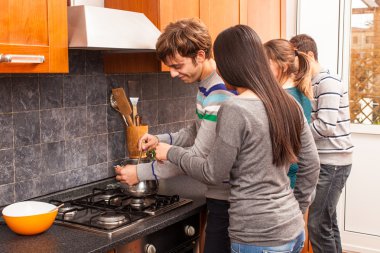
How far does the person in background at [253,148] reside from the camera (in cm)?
147

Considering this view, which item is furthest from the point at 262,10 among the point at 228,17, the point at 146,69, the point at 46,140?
the point at 46,140

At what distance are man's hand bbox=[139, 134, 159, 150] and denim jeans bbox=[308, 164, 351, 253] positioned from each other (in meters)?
1.08

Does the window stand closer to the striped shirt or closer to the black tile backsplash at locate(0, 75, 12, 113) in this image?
the striped shirt

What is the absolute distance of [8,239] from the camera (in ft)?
5.19

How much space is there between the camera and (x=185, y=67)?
6.04ft

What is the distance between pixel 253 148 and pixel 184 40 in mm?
518

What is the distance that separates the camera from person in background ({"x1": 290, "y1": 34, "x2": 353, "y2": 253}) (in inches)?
102

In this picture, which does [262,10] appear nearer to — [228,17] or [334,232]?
[228,17]

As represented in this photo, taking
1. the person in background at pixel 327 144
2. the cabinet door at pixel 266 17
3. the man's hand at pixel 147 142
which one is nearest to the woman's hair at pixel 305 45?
the person in background at pixel 327 144

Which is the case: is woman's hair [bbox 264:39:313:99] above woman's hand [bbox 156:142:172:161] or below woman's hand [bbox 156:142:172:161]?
above

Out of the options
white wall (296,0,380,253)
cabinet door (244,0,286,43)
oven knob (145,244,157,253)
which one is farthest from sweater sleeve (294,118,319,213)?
white wall (296,0,380,253)

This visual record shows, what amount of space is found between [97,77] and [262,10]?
1086 mm

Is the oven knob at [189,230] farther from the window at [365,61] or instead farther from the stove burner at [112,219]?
the window at [365,61]

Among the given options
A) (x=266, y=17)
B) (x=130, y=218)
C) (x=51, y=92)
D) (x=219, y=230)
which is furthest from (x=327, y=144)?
(x=51, y=92)
